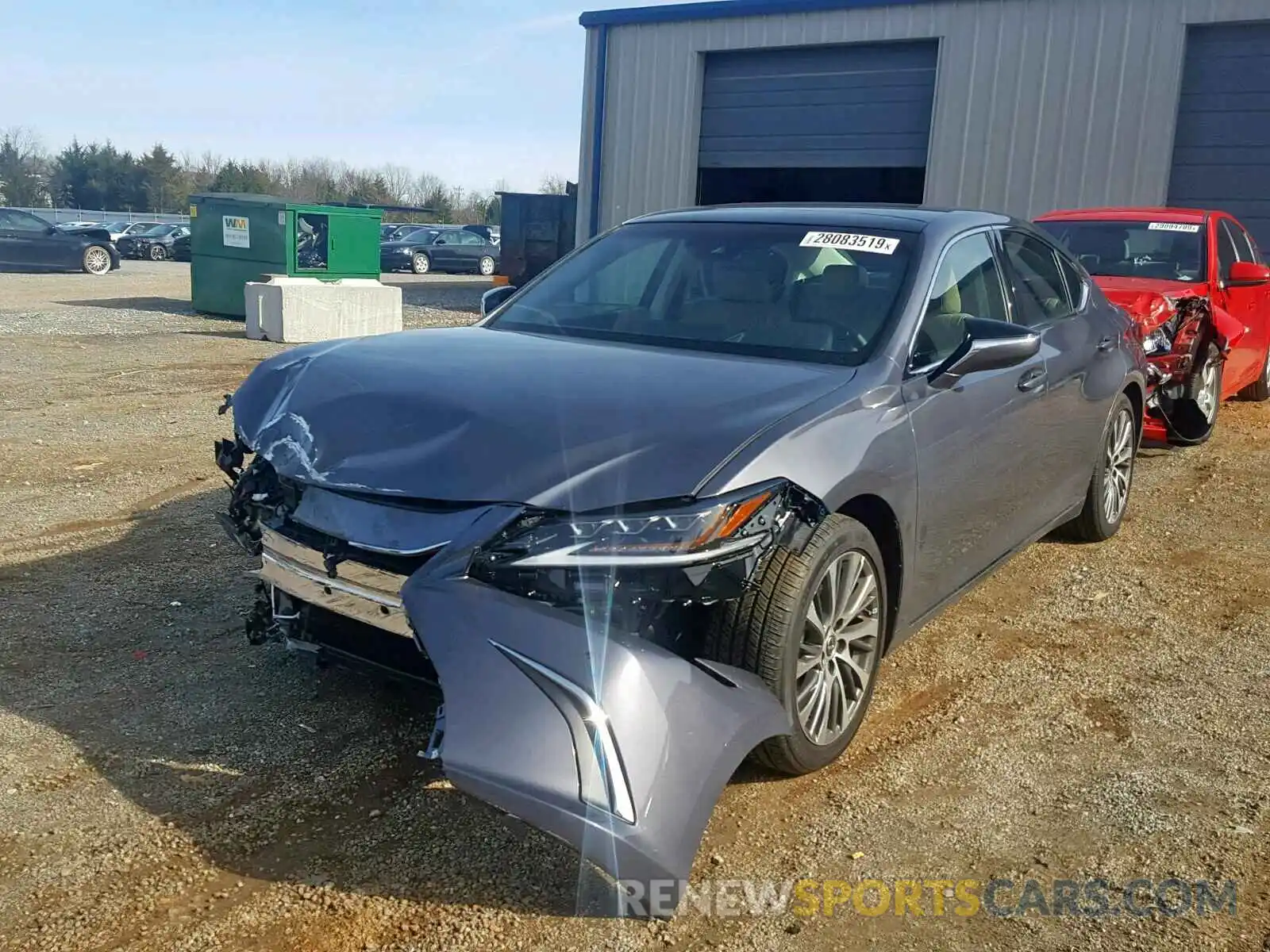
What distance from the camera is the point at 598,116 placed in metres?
18.4

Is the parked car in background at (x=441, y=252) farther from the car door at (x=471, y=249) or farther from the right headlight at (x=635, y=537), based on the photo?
the right headlight at (x=635, y=537)

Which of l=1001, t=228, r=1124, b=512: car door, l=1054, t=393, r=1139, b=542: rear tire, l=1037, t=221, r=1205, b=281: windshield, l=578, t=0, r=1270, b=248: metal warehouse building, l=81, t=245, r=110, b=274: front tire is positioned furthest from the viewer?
l=81, t=245, r=110, b=274: front tire

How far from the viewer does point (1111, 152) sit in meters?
14.3

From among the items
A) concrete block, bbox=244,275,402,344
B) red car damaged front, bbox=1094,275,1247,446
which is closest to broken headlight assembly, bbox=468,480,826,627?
red car damaged front, bbox=1094,275,1247,446

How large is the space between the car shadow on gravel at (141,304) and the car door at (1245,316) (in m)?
14.0

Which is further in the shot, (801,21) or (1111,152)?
(801,21)

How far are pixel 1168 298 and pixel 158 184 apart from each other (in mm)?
67987

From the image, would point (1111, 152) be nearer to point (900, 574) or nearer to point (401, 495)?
point (900, 574)

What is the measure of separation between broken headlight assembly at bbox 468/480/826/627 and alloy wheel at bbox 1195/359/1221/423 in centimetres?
634

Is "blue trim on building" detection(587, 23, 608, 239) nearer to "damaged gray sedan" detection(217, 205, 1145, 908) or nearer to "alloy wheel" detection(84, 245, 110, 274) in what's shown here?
"damaged gray sedan" detection(217, 205, 1145, 908)

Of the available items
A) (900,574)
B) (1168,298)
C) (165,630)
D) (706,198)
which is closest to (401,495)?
(900,574)

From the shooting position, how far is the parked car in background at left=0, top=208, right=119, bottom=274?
91.3ft

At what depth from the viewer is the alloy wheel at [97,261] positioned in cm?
2827

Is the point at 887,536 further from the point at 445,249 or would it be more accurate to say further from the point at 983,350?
the point at 445,249
